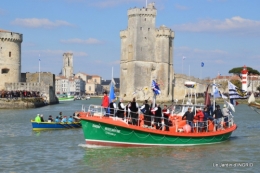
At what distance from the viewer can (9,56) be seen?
6675 cm

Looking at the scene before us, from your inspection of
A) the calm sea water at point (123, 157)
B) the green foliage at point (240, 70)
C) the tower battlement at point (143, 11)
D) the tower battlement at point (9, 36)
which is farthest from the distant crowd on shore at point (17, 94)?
the green foliage at point (240, 70)

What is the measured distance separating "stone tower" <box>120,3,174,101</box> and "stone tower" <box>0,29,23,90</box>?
57.2 feet

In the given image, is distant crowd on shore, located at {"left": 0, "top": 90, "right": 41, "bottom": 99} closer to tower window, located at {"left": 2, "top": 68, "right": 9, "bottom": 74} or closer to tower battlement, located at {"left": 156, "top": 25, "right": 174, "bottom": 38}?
tower window, located at {"left": 2, "top": 68, "right": 9, "bottom": 74}

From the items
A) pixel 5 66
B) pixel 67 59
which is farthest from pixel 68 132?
pixel 67 59

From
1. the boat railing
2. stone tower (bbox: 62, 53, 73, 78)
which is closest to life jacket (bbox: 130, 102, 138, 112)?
the boat railing

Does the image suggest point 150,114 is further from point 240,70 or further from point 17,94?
point 240,70

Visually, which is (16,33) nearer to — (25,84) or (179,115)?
(25,84)

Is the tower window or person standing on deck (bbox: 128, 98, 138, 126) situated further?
the tower window

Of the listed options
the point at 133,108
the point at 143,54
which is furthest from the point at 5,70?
the point at 133,108

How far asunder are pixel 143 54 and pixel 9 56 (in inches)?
817

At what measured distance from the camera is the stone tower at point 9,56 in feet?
217

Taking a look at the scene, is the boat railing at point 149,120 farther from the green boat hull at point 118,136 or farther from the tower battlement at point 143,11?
the tower battlement at point 143,11

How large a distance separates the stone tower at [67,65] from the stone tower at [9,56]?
12210cm

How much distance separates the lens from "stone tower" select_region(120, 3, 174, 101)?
3066 inches
